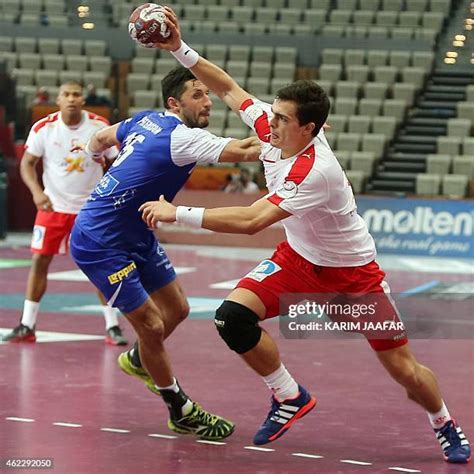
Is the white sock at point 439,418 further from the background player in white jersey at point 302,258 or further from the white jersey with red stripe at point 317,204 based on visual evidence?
the white jersey with red stripe at point 317,204

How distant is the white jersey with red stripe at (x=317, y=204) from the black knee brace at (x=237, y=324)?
463mm

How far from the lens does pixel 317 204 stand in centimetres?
604

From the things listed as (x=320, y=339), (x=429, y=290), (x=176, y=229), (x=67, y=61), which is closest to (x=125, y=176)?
(x=320, y=339)

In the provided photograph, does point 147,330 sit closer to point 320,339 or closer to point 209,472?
point 209,472

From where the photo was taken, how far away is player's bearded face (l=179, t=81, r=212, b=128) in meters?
6.90

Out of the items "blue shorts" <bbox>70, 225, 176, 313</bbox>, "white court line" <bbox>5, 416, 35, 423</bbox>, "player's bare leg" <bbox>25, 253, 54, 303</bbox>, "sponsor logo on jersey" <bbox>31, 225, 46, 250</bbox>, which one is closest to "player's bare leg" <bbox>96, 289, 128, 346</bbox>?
"player's bare leg" <bbox>25, 253, 54, 303</bbox>

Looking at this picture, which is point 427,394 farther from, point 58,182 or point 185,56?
point 58,182

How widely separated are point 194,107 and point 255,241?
12.4 metres

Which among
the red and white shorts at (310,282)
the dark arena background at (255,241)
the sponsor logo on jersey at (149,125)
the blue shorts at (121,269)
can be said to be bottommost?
the dark arena background at (255,241)

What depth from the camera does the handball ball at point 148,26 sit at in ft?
21.6

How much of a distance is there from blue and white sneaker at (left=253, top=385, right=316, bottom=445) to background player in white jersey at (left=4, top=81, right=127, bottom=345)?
353 centimetres

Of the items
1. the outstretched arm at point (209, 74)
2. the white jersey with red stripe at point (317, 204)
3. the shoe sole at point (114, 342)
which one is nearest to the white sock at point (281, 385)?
the white jersey with red stripe at point (317, 204)

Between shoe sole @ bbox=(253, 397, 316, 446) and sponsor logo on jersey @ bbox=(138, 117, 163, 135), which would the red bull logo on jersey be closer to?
sponsor logo on jersey @ bbox=(138, 117, 163, 135)

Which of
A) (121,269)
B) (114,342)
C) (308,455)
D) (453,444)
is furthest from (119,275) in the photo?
(114,342)
